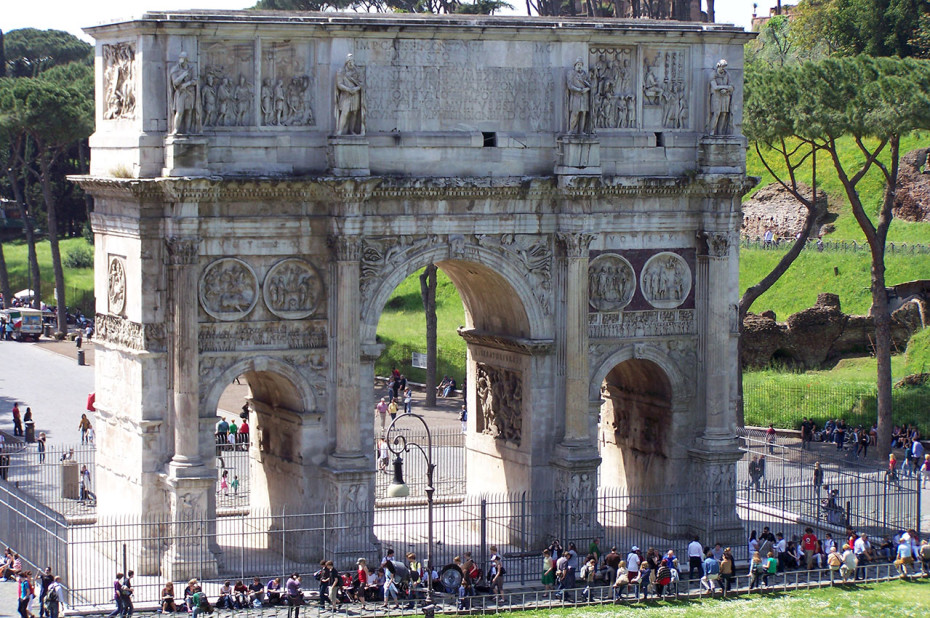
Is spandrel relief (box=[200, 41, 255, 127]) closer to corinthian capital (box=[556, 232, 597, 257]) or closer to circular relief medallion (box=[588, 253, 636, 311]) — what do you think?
corinthian capital (box=[556, 232, 597, 257])

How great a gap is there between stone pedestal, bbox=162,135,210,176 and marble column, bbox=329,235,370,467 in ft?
10.3

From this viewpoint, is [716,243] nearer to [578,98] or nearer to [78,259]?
[578,98]

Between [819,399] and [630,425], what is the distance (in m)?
13.5

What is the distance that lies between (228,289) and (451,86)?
20.7ft

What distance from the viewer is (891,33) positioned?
255 ft

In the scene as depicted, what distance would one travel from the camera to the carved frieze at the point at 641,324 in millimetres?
36594

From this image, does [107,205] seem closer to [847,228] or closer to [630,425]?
[630,425]

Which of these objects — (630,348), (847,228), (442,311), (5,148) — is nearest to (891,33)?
(847,228)

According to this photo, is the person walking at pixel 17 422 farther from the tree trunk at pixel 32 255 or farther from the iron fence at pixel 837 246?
the iron fence at pixel 837 246

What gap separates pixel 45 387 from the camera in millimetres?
57719

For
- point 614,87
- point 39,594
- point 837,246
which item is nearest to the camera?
point 39,594

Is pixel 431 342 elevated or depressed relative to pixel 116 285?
depressed

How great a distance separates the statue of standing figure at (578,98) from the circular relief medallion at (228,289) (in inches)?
296

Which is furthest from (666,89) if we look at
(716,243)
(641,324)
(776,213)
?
(776,213)
